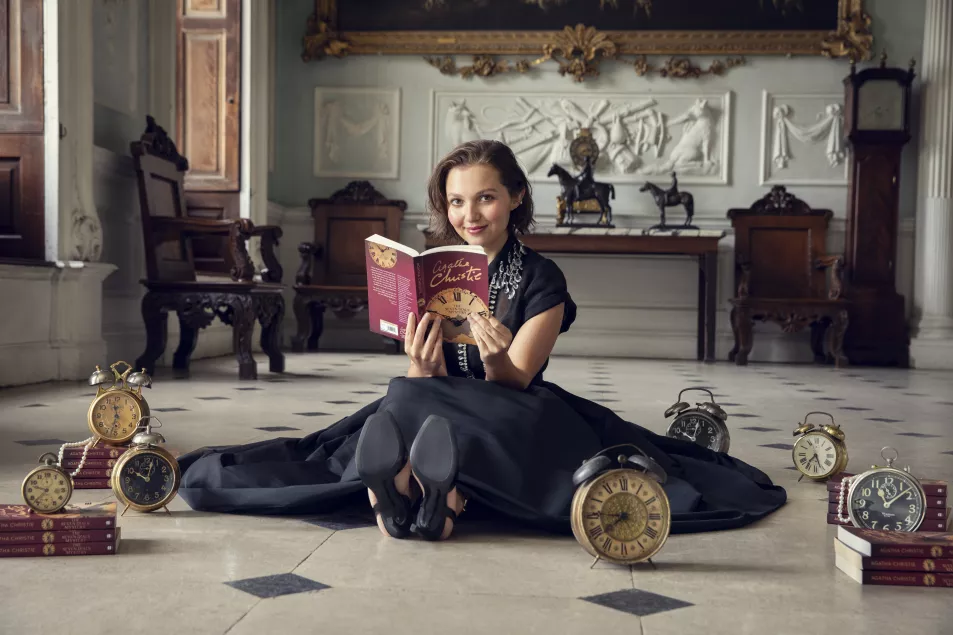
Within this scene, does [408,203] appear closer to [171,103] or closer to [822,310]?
[171,103]

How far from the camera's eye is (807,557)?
1.93m

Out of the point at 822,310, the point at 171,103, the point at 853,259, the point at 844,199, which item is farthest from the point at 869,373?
the point at 171,103

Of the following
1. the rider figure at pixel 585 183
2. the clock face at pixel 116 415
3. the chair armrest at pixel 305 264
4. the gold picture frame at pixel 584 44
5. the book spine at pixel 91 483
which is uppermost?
the gold picture frame at pixel 584 44

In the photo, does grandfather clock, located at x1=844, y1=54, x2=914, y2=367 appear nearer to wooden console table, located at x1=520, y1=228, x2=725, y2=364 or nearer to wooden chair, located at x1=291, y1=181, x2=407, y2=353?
wooden console table, located at x1=520, y1=228, x2=725, y2=364

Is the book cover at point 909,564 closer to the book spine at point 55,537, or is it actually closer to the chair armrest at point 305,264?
the book spine at point 55,537

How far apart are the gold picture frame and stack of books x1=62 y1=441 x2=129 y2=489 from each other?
22.3 feet

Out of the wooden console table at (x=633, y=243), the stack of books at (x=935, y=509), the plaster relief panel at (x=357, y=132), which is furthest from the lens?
the plaster relief panel at (x=357, y=132)

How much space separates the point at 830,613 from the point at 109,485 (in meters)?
1.78

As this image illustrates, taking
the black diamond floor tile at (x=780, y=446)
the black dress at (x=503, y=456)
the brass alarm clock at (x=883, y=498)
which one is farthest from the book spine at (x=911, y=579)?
the black diamond floor tile at (x=780, y=446)

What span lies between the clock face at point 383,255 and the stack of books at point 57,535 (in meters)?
0.70

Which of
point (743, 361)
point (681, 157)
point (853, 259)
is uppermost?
point (681, 157)

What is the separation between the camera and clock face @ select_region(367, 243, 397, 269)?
6.43ft

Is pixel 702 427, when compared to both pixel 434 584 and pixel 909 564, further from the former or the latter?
pixel 434 584

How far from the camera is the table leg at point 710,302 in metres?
8.04
